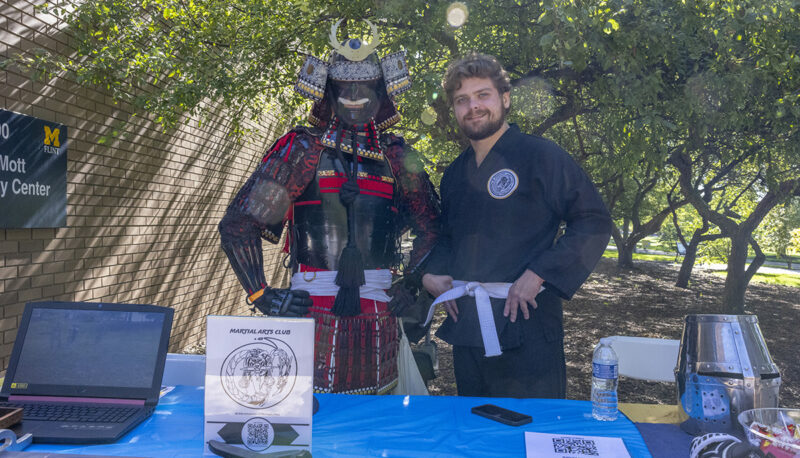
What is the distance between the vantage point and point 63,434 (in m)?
1.58

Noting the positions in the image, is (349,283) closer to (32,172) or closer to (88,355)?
A: (88,355)

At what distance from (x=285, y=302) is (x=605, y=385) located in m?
1.32

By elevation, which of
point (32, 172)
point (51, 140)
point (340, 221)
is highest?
point (51, 140)

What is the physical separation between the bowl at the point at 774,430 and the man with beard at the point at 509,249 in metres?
0.94

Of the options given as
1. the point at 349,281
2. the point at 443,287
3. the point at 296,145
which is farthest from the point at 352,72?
the point at 443,287

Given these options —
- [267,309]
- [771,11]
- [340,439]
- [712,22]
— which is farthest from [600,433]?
[712,22]

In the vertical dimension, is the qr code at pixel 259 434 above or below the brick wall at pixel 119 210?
below

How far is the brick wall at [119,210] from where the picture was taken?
427 centimetres

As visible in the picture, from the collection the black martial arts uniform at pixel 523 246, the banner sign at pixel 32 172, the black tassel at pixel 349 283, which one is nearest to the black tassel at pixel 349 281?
the black tassel at pixel 349 283

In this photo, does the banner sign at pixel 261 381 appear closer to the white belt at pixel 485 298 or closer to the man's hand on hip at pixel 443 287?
the white belt at pixel 485 298

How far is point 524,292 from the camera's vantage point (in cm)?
229

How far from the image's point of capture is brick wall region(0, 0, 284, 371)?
4.27m

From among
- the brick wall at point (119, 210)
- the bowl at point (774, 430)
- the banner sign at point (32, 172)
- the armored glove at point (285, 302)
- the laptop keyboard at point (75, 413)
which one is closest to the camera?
the bowl at point (774, 430)

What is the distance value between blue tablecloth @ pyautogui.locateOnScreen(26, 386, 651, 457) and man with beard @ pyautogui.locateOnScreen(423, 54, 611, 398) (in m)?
0.48
